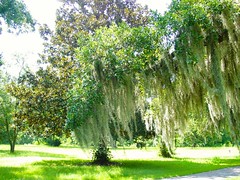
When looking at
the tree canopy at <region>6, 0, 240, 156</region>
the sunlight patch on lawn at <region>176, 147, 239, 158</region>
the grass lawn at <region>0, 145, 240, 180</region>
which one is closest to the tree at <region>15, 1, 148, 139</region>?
the grass lawn at <region>0, 145, 240, 180</region>

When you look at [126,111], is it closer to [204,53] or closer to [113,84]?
[113,84]

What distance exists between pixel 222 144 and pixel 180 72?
135ft

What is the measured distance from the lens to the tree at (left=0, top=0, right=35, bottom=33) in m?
10.3

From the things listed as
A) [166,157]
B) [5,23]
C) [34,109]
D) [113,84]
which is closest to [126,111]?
[113,84]

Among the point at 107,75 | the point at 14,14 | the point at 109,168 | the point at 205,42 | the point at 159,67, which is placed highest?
the point at 14,14

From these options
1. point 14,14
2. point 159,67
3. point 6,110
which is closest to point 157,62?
point 159,67

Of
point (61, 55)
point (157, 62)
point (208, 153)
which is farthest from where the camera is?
point (208, 153)

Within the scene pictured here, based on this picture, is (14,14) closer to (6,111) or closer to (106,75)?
(106,75)

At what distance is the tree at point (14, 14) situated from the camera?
10273mm

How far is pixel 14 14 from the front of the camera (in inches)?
409

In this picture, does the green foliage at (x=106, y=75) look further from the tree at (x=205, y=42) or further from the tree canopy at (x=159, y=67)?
the tree at (x=205, y=42)

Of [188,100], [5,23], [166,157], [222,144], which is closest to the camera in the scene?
[188,100]

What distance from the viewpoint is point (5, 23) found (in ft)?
36.1

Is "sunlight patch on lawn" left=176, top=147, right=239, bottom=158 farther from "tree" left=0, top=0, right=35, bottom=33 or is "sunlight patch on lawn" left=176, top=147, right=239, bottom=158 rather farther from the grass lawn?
"tree" left=0, top=0, right=35, bottom=33
